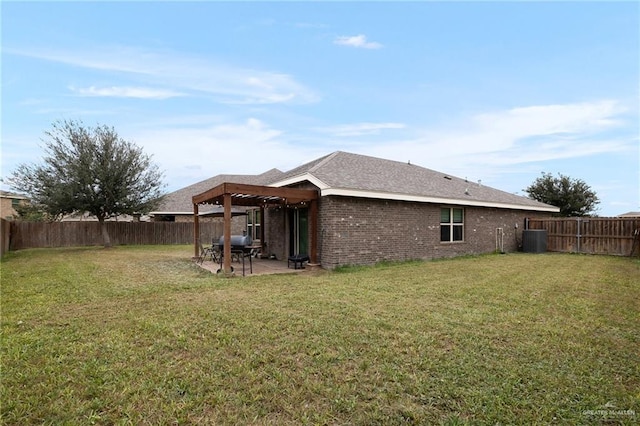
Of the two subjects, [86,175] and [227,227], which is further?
[86,175]

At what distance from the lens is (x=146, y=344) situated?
419cm

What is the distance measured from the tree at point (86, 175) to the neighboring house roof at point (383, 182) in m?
10.4

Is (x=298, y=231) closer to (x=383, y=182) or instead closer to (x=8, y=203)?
(x=383, y=182)

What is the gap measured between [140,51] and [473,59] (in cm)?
1123

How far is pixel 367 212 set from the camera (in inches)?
442

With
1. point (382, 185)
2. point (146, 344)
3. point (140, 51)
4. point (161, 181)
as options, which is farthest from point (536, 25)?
point (161, 181)

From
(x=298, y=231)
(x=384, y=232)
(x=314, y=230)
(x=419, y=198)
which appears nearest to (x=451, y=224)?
(x=419, y=198)

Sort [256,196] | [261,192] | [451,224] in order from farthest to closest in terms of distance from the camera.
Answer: [451,224]
[256,196]
[261,192]

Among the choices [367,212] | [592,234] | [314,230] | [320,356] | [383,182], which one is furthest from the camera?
[592,234]

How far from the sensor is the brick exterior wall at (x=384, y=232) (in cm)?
1046

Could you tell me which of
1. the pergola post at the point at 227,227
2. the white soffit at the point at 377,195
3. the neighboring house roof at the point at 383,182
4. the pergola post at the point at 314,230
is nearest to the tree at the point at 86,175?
the neighboring house roof at the point at 383,182

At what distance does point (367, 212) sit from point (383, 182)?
6.23ft

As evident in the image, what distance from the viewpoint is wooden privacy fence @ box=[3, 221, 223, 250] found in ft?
61.4

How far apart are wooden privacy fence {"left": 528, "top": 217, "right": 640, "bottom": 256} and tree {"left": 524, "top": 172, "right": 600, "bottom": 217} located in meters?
13.6
